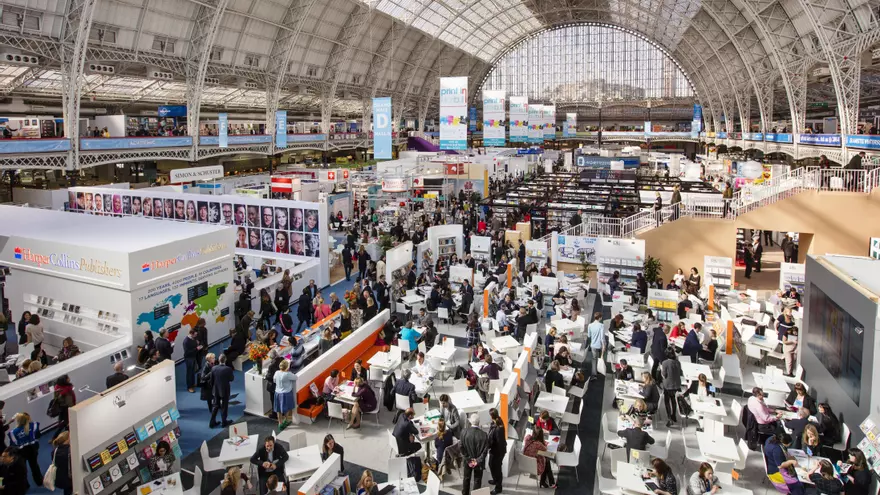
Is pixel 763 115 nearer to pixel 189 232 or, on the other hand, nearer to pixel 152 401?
pixel 189 232

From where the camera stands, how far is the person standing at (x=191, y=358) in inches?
379

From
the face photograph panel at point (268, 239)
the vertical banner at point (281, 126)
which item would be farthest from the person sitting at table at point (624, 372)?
the vertical banner at point (281, 126)

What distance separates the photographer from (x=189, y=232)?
1182 cm

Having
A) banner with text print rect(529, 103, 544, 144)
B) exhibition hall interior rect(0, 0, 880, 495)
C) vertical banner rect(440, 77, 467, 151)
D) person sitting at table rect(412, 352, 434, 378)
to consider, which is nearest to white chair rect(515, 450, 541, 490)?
exhibition hall interior rect(0, 0, 880, 495)

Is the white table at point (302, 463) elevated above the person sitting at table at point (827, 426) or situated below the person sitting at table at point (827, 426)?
below

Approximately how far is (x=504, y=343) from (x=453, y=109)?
11.1m

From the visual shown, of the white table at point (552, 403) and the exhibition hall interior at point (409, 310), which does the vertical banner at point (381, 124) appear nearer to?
the exhibition hall interior at point (409, 310)

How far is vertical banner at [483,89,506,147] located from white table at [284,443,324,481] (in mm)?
18629

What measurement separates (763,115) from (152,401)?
117ft

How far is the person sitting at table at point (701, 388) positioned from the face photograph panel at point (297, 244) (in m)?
11.0

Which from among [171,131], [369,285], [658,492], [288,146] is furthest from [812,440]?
[288,146]

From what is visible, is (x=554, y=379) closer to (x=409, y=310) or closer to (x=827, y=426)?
(x=827, y=426)

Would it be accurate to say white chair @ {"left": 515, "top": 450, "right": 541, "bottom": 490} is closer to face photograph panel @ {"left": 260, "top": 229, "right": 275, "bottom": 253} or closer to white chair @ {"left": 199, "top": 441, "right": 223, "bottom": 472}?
white chair @ {"left": 199, "top": 441, "right": 223, "bottom": 472}

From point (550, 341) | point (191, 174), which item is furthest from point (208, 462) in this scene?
point (191, 174)
